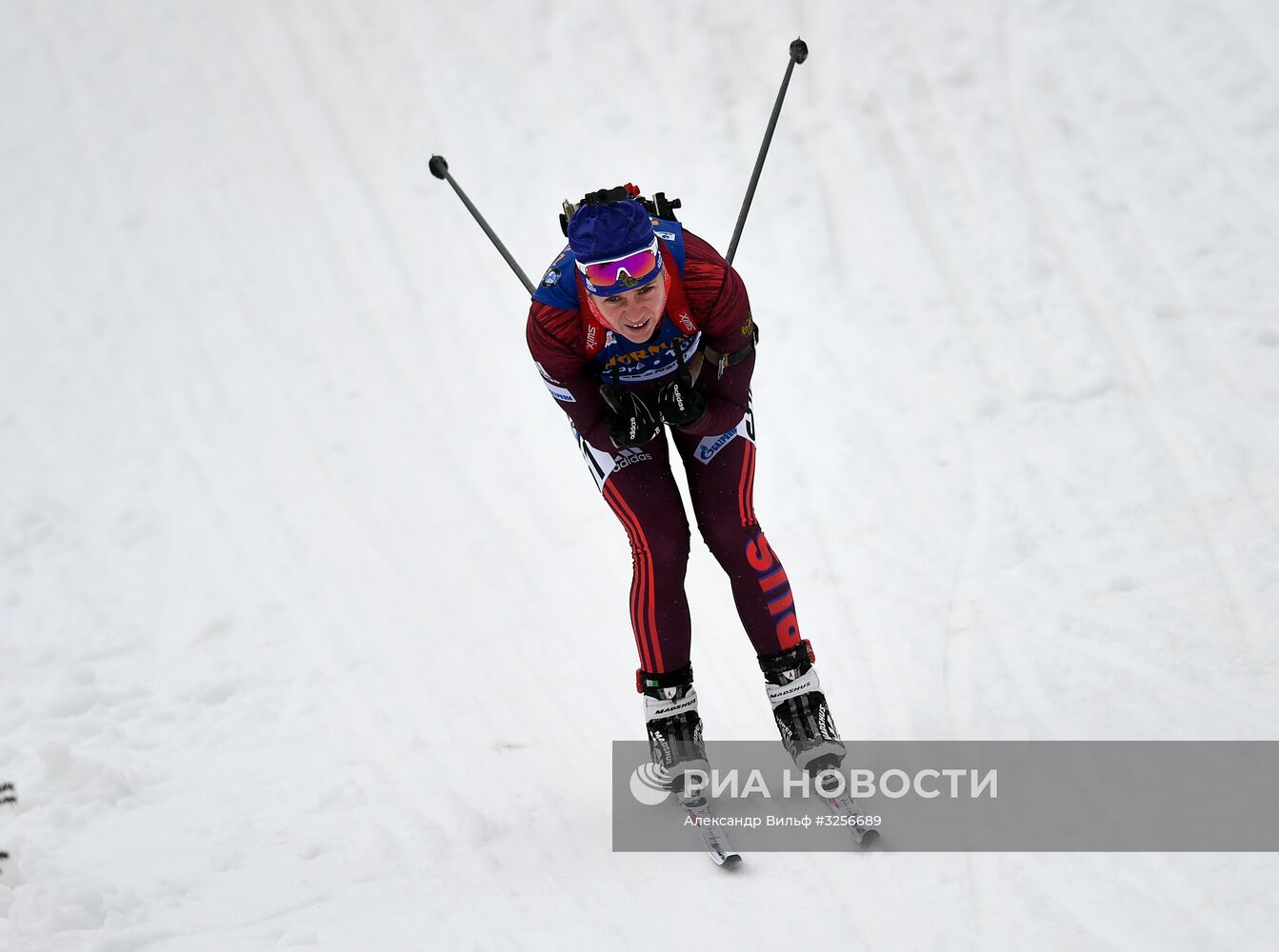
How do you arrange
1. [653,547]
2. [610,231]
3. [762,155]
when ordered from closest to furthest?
[610,231] < [653,547] < [762,155]

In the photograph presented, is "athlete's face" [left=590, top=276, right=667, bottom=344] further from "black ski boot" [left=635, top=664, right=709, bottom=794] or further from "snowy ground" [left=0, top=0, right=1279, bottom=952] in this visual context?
"snowy ground" [left=0, top=0, right=1279, bottom=952]

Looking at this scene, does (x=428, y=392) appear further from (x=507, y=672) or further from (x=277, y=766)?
(x=277, y=766)

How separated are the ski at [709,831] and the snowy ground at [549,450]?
0.07m

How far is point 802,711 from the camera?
3.74m

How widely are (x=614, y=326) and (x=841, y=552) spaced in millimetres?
2542

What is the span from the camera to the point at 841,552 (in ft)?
18.6

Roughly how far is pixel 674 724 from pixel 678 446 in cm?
91

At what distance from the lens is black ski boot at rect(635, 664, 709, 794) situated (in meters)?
3.83

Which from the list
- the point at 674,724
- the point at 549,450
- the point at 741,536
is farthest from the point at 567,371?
the point at 549,450

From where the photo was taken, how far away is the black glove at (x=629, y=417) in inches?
143

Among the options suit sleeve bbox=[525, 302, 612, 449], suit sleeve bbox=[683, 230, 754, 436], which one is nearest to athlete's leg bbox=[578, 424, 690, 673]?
suit sleeve bbox=[525, 302, 612, 449]

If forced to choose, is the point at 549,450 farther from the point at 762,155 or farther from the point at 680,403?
the point at 680,403

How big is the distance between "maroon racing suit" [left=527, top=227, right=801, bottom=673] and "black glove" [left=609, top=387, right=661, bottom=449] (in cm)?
6

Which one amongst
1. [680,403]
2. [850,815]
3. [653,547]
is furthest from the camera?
[653,547]
